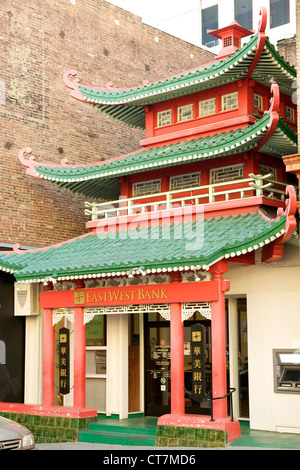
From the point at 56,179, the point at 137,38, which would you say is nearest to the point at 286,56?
the point at 137,38

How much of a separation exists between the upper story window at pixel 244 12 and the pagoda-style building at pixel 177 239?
38.8ft

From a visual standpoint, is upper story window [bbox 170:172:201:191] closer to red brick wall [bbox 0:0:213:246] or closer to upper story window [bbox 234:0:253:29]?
red brick wall [bbox 0:0:213:246]

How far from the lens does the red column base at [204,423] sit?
1351 centimetres

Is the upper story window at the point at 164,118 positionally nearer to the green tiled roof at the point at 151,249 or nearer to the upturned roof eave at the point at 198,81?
the upturned roof eave at the point at 198,81

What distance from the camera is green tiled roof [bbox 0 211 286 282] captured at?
45.1 ft

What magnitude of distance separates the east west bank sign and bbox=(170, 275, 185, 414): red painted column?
1.08 ft

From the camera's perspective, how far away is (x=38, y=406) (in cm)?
1711

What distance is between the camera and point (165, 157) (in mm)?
17156

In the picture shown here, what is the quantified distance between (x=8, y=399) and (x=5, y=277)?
10.8ft

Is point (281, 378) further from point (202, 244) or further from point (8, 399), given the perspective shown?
point (8, 399)

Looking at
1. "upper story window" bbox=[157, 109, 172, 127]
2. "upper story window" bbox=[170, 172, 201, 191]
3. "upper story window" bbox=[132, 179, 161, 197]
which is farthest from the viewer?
"upper story window" bbox=[157, 109, 172, 127]

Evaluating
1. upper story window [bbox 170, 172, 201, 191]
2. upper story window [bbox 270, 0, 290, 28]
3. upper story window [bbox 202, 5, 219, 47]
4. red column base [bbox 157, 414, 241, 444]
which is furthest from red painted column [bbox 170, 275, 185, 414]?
upper story window [bbox 202, 5, 219, 47]

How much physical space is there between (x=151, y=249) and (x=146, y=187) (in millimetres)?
3715

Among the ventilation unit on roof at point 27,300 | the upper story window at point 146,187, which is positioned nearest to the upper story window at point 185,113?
the upper story window at point 146,187
